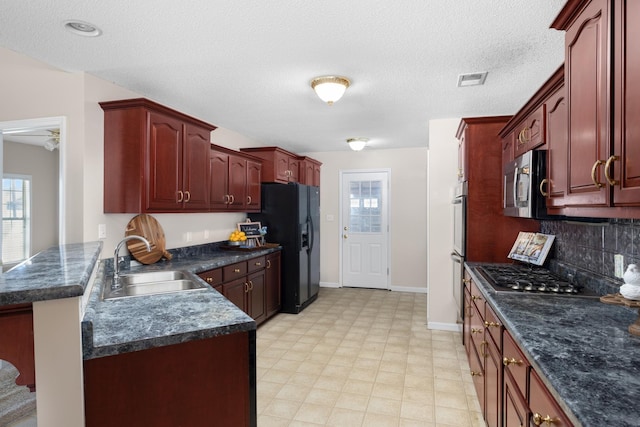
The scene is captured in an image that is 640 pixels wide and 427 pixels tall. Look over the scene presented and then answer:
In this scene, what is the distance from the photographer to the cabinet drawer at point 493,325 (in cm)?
178

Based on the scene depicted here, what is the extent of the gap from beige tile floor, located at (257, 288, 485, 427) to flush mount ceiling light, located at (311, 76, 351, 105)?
2.27 m

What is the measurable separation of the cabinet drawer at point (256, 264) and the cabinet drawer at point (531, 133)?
→ 109 inches

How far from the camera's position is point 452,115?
3889 millimetres

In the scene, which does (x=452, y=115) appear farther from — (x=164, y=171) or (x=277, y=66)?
(x=164, y=171)

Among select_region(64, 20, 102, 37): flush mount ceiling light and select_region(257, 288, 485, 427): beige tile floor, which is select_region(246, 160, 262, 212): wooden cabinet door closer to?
select_region(257, 288, 485, 427): beige tile floor

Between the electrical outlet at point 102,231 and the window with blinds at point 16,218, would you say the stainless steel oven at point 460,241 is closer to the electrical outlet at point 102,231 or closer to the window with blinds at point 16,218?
the electrical outlet at point 102,231

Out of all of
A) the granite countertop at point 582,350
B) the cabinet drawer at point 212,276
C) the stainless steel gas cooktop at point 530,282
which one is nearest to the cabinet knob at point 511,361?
the granite countertop at point 582,350

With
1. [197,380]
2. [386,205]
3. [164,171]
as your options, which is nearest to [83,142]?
[164,171]

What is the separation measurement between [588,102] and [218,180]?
3331 mm

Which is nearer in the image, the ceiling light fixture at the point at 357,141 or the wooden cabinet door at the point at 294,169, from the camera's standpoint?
the ceiling light fixture at the point at 357,141

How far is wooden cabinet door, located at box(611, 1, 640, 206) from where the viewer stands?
1086 millimetres

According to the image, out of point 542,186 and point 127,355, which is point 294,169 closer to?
point 542,186

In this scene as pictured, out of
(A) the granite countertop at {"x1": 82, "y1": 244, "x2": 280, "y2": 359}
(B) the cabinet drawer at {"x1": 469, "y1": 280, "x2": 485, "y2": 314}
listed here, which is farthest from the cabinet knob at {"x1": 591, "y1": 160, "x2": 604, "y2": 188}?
(A) the granite countertop at {"x1": 82, "y1": 244, "x2": 280, "y2": 359}

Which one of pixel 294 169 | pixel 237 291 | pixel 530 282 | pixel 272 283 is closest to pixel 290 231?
pixel 272 283
